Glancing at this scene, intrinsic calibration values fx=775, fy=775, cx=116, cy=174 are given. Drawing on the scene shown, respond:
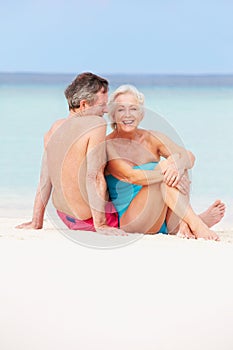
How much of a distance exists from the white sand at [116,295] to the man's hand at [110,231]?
0.17 feet

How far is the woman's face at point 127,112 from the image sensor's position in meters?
3.22

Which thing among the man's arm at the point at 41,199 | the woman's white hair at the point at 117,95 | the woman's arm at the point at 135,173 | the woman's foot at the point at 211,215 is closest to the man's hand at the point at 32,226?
the man's arm at the point at 41,199

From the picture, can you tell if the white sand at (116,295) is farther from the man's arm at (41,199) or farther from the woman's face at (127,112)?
the woman's face at (127,112)

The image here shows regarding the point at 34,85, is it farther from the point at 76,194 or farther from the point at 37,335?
the point at 37,335

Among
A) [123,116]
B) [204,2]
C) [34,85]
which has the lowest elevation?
[34,85]

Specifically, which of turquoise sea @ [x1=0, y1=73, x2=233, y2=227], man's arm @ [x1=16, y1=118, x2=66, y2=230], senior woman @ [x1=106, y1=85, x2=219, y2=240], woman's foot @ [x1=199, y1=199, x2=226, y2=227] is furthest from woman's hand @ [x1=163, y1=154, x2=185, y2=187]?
man's arm @ [x1=16, y1=118, x2=66, y2=230]

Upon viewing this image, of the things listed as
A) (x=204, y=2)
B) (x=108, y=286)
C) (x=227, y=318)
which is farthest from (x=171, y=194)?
(x=204, y=2)

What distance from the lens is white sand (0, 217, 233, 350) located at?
7.48 ft

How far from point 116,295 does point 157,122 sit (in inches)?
41.1

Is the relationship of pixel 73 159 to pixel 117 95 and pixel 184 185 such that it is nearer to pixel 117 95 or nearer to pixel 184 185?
pixel 117 95

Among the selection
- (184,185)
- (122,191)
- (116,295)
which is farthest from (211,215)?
(116,295)

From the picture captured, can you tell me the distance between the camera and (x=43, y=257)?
284cm

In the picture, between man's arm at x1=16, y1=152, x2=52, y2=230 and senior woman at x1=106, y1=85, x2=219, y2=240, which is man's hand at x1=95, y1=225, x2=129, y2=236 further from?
man's arm at x1=16, y1=152, x2=52, y2=230

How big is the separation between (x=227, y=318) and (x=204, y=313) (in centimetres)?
8
